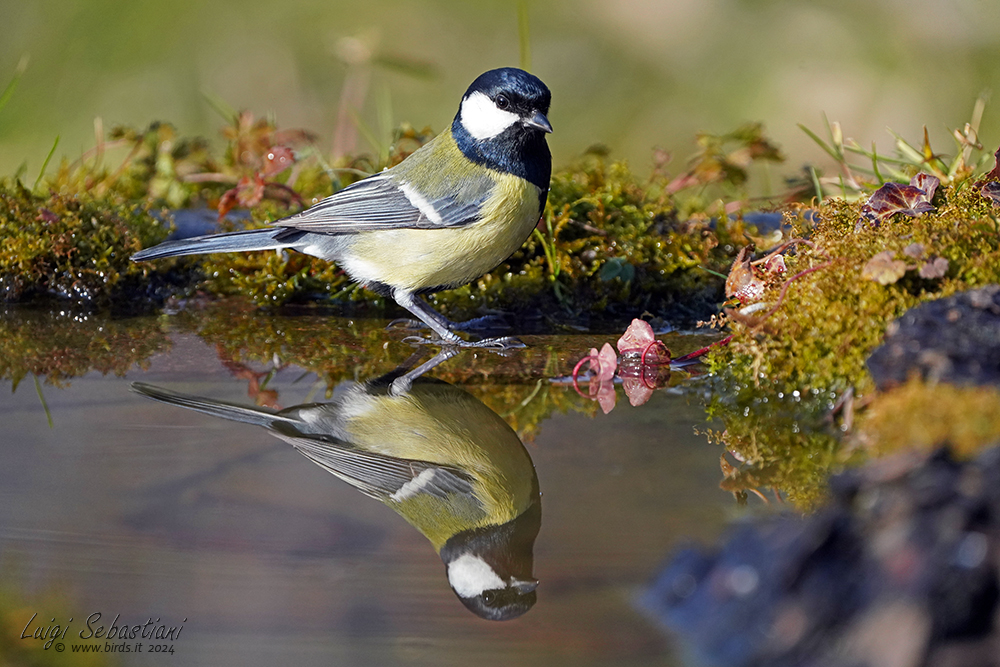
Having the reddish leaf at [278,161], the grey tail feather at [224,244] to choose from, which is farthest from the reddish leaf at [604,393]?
the reddish leaf at [278,161]

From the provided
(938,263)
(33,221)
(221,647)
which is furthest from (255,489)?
(33,221)

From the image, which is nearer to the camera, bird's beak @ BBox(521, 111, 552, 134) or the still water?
the still water

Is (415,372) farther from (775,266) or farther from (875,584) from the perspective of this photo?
(875,584)

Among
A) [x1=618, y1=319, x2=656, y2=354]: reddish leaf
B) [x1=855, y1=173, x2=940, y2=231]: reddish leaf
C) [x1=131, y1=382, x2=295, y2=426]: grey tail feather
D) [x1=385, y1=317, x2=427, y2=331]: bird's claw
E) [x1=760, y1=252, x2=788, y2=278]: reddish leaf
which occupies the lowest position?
[x1=385, y1=317, x2=427, y2=331]: bird's claw

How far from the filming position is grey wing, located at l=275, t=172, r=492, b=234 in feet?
10.9

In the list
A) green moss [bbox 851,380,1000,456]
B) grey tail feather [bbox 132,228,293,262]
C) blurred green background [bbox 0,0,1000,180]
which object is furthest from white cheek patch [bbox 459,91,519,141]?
blurred green background [bbox 0,0,1000,180]

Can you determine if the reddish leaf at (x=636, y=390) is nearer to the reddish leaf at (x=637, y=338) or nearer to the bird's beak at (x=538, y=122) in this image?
the reddish leaf at (x=637, y=338)

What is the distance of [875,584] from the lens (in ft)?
4.06

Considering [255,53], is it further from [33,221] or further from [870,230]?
[870,230]

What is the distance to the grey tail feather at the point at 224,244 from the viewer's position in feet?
11.1

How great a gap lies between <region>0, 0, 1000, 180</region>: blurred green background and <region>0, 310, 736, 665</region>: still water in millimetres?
4154

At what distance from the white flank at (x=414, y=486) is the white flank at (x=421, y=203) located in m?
1.54

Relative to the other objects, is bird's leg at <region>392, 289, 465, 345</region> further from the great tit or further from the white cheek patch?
the white cheek patch
